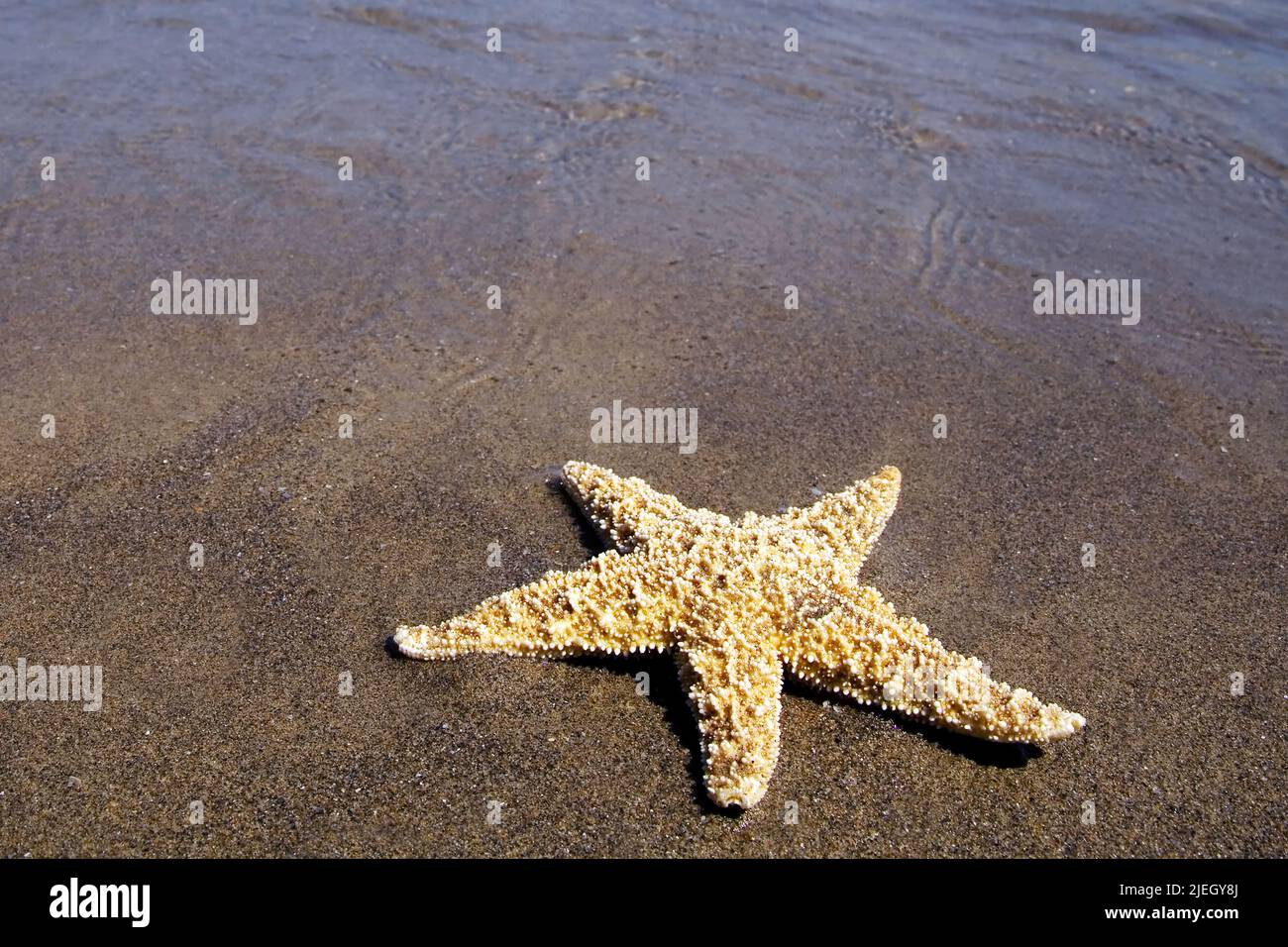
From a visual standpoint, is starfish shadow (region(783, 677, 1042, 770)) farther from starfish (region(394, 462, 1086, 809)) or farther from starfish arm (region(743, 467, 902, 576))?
starfish arm (region(743, 467, 902, 576))

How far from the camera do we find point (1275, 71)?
8984 millimetres

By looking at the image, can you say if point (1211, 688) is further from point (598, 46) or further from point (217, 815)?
point (598, 46)

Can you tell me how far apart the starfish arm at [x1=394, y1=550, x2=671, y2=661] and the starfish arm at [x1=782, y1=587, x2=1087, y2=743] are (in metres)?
0.53

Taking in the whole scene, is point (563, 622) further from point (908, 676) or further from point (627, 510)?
point (908, 676)

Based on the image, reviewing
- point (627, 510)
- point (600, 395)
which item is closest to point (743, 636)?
point (627, 510)

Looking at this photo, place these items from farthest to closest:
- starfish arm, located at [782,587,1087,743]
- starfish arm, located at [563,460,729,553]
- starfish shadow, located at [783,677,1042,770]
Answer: starfish arm, located at [563,460,729,553]
starfish shadow, located at [783,677,1042,770]
starfish arm, located at [782,587,1087,743]

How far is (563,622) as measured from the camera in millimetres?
3656

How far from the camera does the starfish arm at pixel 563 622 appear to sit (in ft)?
11.9

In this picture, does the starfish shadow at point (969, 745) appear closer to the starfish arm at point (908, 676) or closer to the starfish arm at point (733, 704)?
the starfish arm at point (908, 676)

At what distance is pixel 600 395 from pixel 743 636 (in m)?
2.13

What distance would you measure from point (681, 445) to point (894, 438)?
3.57ft

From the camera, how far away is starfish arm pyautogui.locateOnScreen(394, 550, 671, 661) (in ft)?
11.9

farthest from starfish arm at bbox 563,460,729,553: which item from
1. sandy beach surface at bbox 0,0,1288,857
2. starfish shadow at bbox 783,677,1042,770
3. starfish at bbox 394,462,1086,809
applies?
starfish shadow at bbox 783,677,1042,770
